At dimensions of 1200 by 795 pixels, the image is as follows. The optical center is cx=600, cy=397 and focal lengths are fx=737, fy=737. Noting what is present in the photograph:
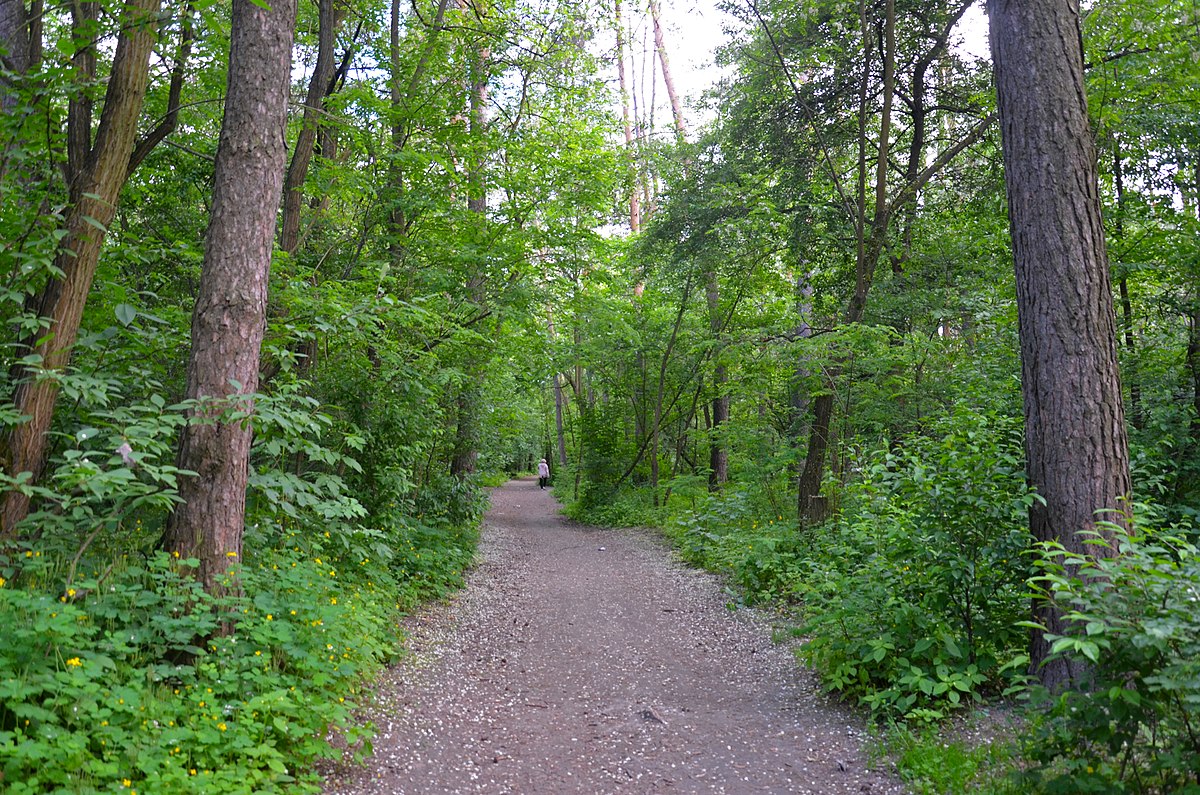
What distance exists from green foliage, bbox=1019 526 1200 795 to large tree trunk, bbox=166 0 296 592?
4.21 meters

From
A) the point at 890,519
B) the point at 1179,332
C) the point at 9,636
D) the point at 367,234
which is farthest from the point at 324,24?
the point at 1179,332

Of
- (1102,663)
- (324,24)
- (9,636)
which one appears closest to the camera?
(1102,663)

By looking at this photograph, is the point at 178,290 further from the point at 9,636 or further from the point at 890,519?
the point at 890,519

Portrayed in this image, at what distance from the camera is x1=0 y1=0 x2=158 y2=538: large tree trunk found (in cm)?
461

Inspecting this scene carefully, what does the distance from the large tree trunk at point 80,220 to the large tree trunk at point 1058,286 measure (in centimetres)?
548

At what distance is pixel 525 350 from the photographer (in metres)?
13.6

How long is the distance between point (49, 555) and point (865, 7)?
10315 mm

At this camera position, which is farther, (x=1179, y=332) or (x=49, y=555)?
(x=1179, y=332)

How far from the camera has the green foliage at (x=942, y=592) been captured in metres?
4.54

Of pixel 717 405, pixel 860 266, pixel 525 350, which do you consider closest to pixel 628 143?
pixel 717 405

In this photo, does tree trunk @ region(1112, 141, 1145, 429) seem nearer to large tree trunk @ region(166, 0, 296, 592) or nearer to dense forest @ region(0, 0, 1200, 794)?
dense forest @ region(0, 0, 1200, 794)

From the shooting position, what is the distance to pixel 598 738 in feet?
15.5

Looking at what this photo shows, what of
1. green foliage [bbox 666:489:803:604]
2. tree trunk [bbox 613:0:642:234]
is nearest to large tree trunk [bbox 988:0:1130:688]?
green foliage [bbox 666:489:803:604]

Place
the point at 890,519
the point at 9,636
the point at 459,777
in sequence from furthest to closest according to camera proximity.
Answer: the point at 890,519 → the point at 459,777 → the point at 9,636
